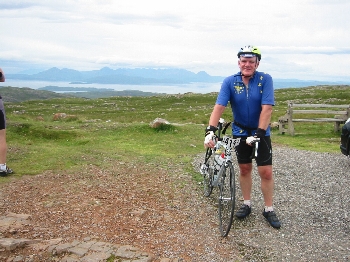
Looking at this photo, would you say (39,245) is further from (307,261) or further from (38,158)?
(38,158)

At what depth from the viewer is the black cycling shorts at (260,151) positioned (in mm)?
7457

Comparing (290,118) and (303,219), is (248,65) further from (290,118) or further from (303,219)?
(290,118)

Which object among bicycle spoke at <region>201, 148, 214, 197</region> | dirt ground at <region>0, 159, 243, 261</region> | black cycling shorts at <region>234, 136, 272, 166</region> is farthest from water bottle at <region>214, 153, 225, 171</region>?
dirt ground at <region>0, 159, 243, 261</region>

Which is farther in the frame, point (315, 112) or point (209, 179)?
point (315, 112)

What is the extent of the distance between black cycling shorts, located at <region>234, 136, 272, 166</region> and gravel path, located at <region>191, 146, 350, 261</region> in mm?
1462

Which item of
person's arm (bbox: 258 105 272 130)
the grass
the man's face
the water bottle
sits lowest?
the grass

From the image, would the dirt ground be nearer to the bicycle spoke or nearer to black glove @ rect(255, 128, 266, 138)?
the bicycle spoke

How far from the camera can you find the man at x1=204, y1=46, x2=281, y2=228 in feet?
23.5

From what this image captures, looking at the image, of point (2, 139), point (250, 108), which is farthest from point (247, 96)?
point (2, 139)

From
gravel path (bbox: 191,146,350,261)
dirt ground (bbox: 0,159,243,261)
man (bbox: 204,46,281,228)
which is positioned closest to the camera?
gravel path (bbox: 191,146,350,261)

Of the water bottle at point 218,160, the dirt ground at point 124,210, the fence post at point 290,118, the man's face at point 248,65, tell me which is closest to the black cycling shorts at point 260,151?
the water bottle at point 218,160

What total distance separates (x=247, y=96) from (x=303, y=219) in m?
3.32

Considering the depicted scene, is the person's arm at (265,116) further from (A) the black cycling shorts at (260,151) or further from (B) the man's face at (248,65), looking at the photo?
(B) the man's face at (248,65)

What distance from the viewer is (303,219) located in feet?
27.0
